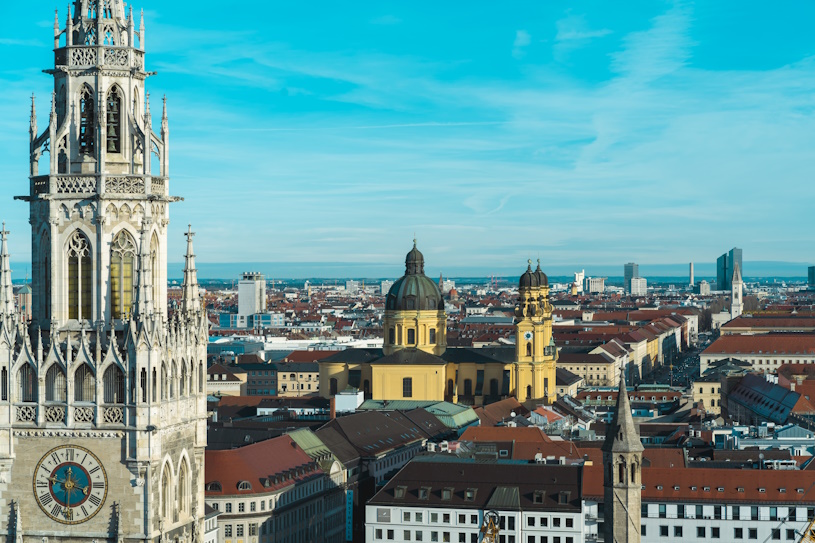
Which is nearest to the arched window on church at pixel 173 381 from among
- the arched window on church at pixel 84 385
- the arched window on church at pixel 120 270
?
the arched window on church at pixel 120 270

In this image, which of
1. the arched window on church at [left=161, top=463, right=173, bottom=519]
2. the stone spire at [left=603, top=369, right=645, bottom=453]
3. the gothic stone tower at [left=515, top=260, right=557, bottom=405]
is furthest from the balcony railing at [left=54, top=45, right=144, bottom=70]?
the gothic stone tower at [left=515, top=260, right=557, bottom=405]

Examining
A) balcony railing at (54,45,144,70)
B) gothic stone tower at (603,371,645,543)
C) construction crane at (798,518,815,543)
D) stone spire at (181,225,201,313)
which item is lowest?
construction crane at (798,518,815,543)

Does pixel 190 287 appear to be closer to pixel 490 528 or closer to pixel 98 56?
pixel 98 56

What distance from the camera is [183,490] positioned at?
119 feet

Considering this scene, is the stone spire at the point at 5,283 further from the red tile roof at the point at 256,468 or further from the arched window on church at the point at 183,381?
the red tile roof at the point at 256,468

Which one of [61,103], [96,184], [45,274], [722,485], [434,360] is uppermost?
[61,103]

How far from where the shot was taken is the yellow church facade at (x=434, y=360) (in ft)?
459

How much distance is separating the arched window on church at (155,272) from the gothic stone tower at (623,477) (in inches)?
1461

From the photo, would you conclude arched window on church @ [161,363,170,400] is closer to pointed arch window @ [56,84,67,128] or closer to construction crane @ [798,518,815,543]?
pointed arch window @ [56,84,67,128]

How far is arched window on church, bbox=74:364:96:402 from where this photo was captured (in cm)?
3384

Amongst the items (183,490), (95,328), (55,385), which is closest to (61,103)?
(95,328)

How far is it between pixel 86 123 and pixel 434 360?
106 metres

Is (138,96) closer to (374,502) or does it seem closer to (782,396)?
(374,502)

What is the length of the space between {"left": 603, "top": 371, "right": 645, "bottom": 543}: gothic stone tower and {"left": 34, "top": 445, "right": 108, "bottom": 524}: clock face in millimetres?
37889
